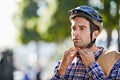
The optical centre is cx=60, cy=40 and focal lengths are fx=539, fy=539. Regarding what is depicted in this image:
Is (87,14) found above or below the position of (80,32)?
above

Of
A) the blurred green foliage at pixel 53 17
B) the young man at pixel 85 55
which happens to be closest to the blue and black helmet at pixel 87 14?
the young man at pixel 85 55

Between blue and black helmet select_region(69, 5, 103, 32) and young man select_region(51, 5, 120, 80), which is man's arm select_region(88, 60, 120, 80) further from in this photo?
blue and black helmet select_region(69, 5, 103, 32)

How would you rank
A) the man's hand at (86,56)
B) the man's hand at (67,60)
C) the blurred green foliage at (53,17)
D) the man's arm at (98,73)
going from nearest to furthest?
the man's arm at (98,73)
the man's hand at (86,56)
the man's hand at (67,60)
the blurred green foliage at (53,17)

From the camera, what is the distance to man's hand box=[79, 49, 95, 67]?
459 centimetres

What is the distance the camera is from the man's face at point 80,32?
4658 millimetres

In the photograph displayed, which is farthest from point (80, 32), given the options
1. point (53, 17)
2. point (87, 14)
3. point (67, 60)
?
point (53, 17)

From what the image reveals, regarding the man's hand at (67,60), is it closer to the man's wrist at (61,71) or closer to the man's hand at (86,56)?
the man's wrist at (61,71)

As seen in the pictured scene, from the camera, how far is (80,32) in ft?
15.4

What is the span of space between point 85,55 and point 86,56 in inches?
0.6

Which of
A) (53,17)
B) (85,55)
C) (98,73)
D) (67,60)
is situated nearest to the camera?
(98,73)

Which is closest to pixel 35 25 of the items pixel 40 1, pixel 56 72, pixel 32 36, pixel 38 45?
pixel 40 1

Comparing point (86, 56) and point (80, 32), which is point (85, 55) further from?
point (80, 32)

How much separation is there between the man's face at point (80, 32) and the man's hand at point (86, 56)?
6 cm

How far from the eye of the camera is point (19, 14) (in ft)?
70.9
